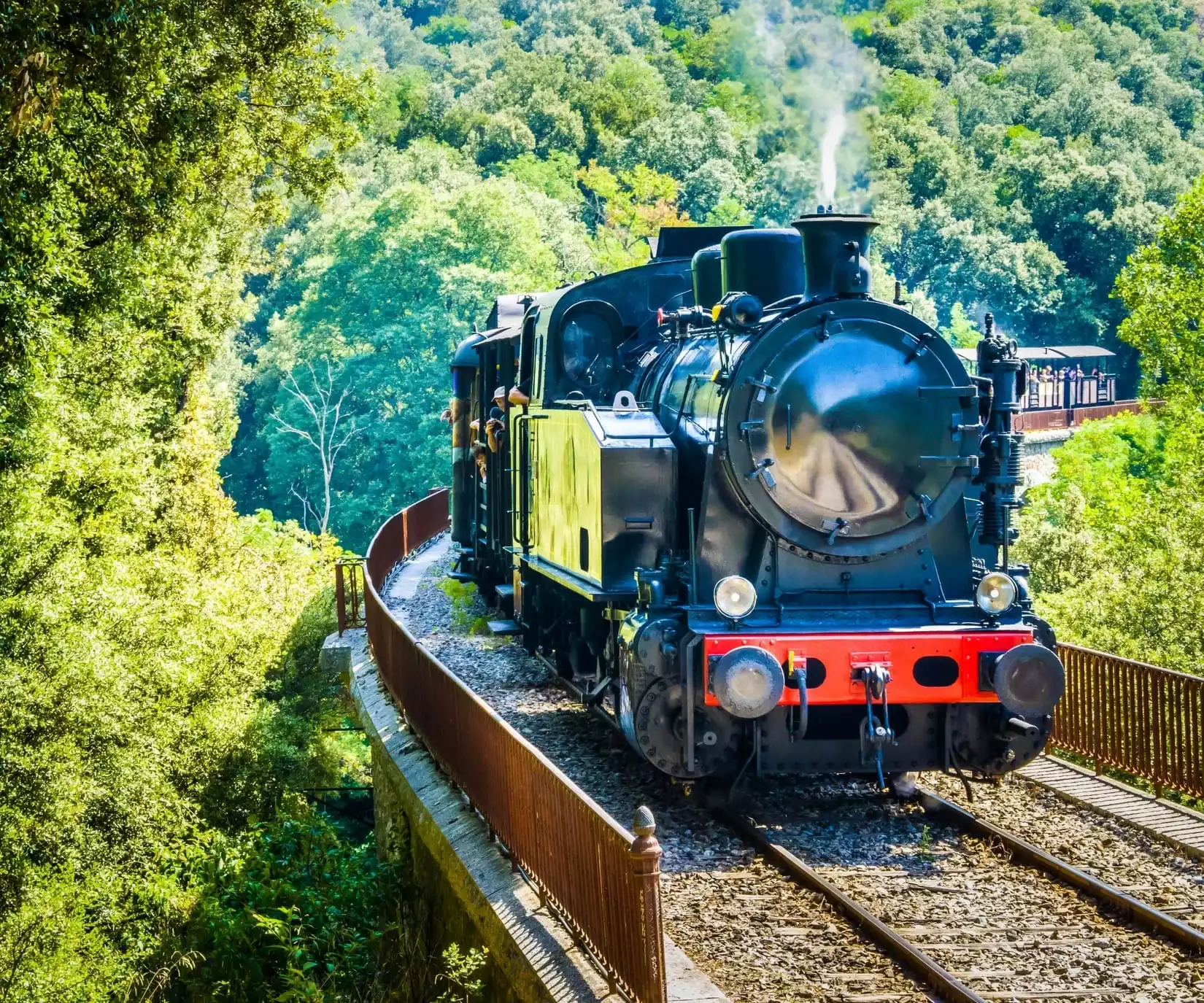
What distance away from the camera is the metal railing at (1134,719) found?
8.90m

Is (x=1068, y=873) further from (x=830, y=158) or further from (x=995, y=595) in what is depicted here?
(x=830, y=158)

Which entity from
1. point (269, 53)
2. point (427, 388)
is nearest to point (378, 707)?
point (269, 53)

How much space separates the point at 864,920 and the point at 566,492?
14.4 feet

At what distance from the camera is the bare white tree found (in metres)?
43.5

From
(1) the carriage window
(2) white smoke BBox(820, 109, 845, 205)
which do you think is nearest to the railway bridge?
(1) the carriage window

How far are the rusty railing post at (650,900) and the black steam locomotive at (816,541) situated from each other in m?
2.75

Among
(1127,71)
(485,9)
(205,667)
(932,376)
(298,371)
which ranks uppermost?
(485,9)

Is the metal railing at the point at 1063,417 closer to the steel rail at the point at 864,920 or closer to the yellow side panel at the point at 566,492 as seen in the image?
the yellow side panel at the point at 566,492

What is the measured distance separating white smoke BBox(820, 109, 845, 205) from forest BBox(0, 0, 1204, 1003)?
0.11 metres

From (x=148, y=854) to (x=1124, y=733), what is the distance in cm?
970

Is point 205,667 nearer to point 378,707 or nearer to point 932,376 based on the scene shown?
point 378,707

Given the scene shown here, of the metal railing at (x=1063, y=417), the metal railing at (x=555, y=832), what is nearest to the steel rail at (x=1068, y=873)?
the metal railing at (x=555, y=832)

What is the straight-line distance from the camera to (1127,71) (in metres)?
77.0

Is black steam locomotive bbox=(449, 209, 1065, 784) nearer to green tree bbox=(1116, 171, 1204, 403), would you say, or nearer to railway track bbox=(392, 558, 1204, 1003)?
railway track bbox=(392, 558, 1204, 1003)
